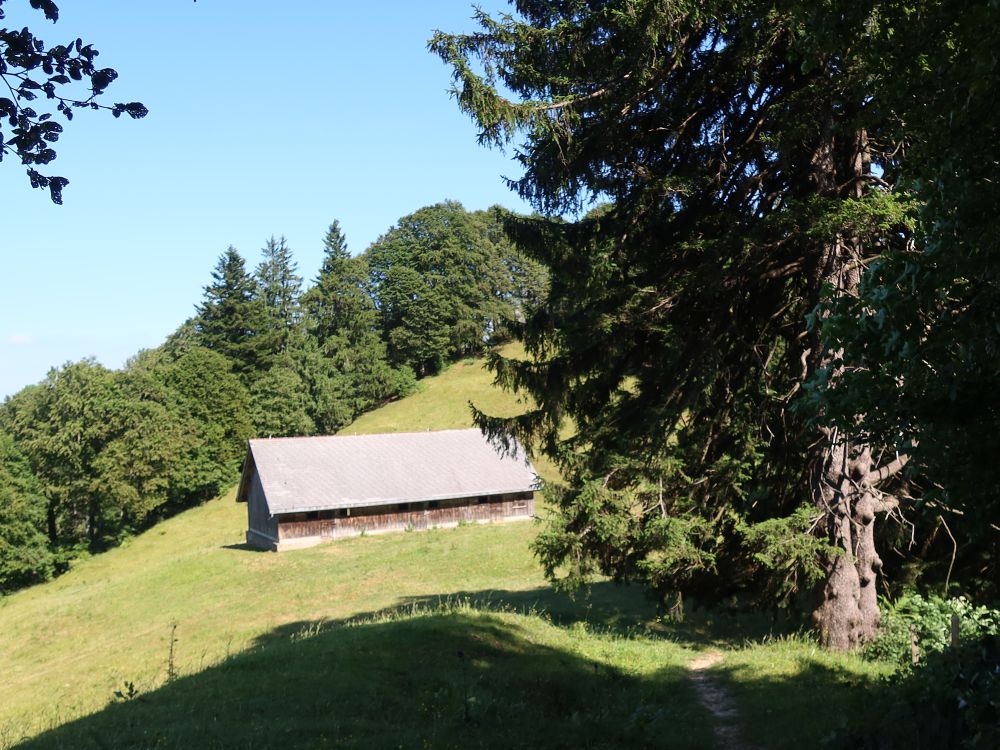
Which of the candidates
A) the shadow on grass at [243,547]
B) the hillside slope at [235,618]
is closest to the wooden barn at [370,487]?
the shadow on grass at [243,547]

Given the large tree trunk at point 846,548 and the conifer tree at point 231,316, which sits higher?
the conifer tree at point 231,316

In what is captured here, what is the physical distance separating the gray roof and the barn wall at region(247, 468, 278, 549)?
115 centimetres

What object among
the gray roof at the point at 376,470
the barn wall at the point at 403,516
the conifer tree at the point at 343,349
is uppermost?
the conifer tree at the point at 343,349

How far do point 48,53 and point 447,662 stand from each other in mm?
9527

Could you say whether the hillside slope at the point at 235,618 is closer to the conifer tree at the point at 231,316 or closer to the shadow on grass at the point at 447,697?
the shadow on grass at the point at 447,697

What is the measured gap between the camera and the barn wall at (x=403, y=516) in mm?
45531

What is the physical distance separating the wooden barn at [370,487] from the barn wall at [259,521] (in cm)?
6

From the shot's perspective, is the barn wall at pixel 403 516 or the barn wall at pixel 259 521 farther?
the barn wall at pixel 259 521

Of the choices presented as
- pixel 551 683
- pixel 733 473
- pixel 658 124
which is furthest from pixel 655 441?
pixel 658 124

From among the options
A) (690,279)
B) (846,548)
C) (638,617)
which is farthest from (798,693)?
(638,617)

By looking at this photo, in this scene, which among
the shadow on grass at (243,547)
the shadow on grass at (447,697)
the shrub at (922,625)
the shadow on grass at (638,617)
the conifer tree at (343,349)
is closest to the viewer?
the shadow on grass at (447,697)

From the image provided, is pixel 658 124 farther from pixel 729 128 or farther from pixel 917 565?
pixel 917 565

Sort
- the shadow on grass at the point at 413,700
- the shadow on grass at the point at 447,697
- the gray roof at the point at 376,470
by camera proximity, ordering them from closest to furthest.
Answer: the shadow on grass at the point at 413,700, the shadow on grass at the point at 447,697, the gray roof at the point at 376,470

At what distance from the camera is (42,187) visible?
507 centimetres
